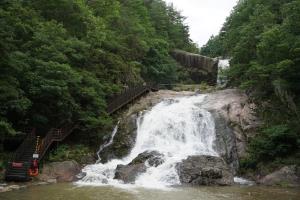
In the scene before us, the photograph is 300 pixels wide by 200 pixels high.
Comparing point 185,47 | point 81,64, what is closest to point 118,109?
point 81,64

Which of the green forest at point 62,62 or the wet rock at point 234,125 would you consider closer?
the green forest at point 62,62

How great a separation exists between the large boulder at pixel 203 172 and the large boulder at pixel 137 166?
1.55 meters

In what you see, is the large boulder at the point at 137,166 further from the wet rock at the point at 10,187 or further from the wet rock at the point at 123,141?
the wet rock at the point at 10,187

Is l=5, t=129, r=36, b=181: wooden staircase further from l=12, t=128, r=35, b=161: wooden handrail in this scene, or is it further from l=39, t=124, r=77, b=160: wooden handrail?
l=39, t=124, r=77, b=160: wooden handrail

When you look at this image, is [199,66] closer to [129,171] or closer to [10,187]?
[129,171]

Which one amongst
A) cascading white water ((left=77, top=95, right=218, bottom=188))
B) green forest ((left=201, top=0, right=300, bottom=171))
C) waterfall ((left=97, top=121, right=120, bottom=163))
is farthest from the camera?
waterfall ((left=97, top=121, right=120, bottom=163))

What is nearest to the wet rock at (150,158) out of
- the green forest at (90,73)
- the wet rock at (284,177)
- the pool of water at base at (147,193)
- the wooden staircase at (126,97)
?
the pool of water at base at (147,193)

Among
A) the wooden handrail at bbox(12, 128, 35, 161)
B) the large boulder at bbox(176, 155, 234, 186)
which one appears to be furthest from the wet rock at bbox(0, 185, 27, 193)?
the large boulder at bbox(176, 155, 234, 186)

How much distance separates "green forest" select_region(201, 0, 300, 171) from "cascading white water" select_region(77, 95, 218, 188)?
3338mm

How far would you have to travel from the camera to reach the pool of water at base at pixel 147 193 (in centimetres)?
1841

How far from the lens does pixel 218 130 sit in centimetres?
2933

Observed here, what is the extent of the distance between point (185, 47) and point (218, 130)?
3772 centimetres

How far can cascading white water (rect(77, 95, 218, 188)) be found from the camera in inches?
934

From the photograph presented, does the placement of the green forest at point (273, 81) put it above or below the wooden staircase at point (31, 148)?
above
